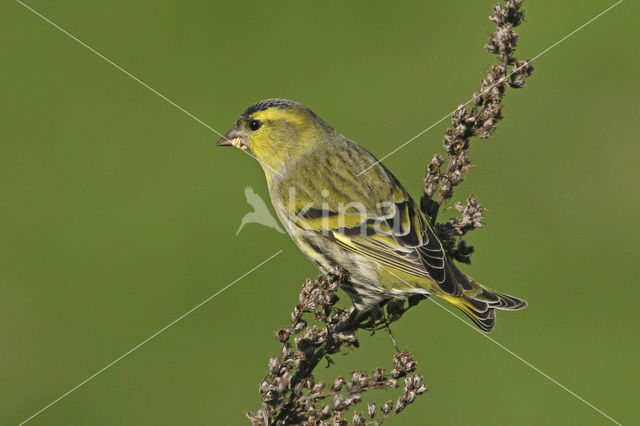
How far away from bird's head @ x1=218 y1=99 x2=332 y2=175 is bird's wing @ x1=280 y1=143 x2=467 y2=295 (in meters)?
0.46

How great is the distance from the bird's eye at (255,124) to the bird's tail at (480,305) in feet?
4.43

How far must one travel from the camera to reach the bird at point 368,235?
356 centimetres

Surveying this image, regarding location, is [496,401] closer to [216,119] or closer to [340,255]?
[340,255]

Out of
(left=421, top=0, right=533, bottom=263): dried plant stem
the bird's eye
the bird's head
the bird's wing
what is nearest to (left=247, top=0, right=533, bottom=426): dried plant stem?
(left=421, top=0, right=533, bottom=263): dried plant stem

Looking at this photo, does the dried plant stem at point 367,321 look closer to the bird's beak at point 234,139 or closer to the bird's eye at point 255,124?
the bird's eye at point 255,124

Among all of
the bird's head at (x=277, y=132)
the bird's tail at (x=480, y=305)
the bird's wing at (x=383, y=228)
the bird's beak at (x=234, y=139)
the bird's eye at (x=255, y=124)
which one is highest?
the bird's beak at (x=234, y=139)

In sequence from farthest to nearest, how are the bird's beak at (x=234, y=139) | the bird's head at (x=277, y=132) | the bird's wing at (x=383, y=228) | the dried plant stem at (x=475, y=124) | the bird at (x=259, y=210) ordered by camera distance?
the bird at (x=259, y=210)
the bird's beak at (x=234, y=139)
the bird's head at (x=277, y=132)
the bird's wing at (x=383, y=228)
the dried plant stem at (x=475, y=124)

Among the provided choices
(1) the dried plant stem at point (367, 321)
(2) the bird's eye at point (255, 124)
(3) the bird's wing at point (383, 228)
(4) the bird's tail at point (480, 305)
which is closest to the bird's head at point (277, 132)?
(2) the bird's eye at point (255, 124)

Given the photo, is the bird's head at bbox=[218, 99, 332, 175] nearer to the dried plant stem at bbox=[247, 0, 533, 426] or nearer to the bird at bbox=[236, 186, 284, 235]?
the bird at bbox=[236, 186, 284, 235]

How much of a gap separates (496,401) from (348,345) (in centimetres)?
290

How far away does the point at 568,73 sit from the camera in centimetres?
765

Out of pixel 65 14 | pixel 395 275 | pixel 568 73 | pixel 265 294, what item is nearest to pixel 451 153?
pixel 395 275

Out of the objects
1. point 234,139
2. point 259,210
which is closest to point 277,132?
point 234,139

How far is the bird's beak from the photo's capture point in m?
4.25
